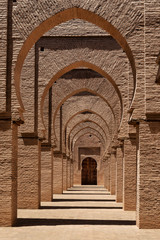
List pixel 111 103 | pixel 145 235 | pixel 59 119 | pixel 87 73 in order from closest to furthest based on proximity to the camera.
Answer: pixel 145 235 → pixel 111 103 → pixel 87 73 → pixel 59 119

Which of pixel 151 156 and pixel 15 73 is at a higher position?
pixel 15 73

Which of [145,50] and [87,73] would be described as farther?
[87,73]

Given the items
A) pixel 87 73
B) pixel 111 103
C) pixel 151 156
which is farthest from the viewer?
pixel 87 73

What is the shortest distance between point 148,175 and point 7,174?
9.99ft

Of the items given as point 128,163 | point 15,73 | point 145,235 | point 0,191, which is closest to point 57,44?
point 128,163

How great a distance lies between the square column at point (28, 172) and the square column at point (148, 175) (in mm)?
5042

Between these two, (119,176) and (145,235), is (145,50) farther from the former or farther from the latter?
(119,176)

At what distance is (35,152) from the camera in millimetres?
14297

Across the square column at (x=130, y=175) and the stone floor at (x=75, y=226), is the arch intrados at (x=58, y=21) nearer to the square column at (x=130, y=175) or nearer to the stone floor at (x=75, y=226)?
the stone floor at (x=75, y=226)

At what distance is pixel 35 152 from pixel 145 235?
19.9 feet

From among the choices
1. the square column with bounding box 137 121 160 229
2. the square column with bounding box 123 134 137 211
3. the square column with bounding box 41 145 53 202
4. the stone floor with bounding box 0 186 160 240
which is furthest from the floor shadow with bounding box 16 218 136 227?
the square column with bounding box 41 145 53 202

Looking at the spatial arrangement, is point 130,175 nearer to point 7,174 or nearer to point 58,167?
point 7,174

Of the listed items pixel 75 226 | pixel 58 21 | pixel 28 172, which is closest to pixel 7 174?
pixel 75 226

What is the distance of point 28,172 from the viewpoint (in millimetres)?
14352
